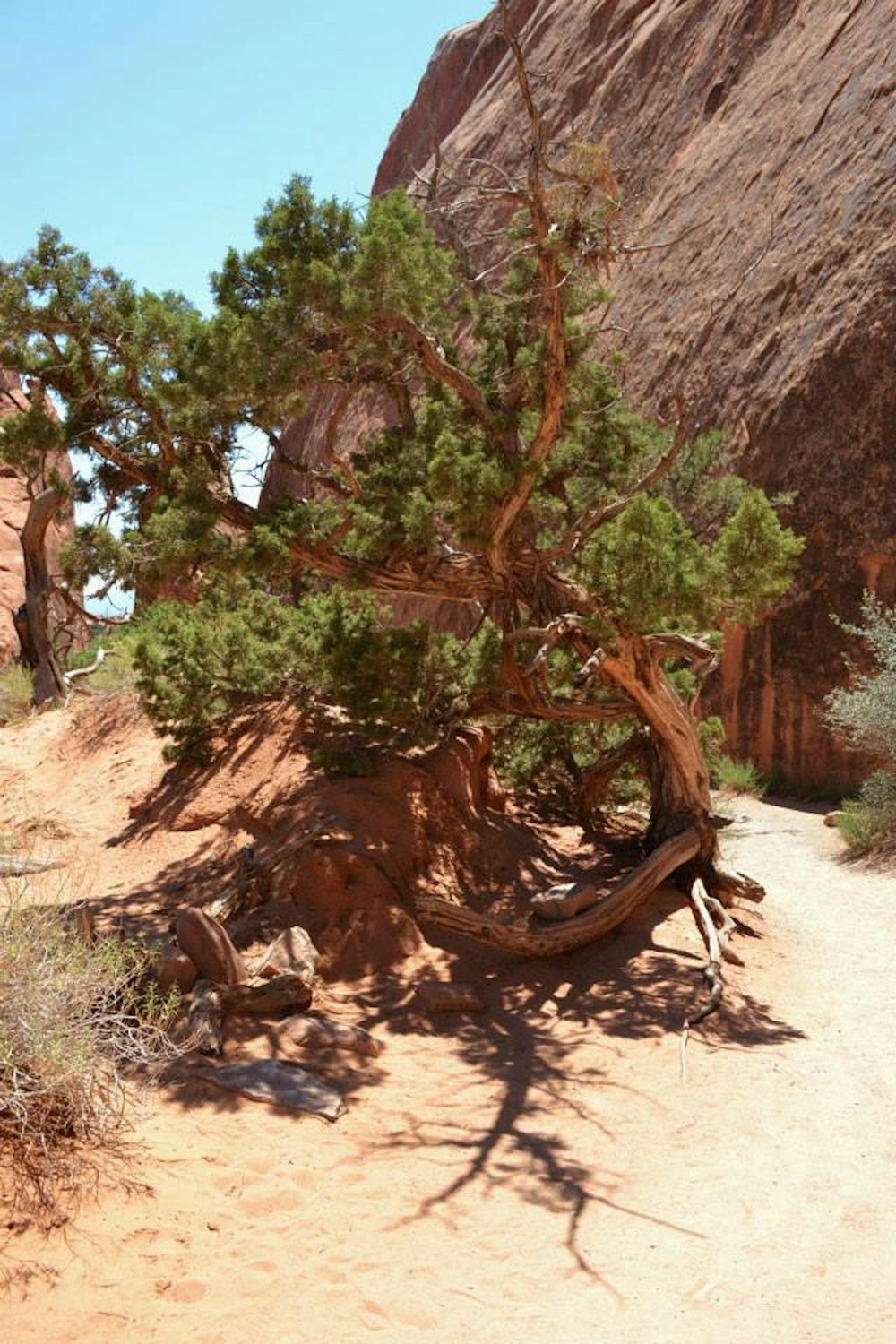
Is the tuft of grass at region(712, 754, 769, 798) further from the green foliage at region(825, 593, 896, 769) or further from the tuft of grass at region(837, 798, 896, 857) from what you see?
the tuft of grass at region(837, 798, 896, 857)

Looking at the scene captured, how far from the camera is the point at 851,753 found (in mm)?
14617

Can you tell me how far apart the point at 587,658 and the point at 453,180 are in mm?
3446

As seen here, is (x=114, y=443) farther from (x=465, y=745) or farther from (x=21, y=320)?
(x=465, y=745)

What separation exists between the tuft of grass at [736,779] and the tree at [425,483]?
5616mm

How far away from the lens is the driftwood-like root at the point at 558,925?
7.50m

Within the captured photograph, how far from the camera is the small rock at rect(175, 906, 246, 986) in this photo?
21.2 ft

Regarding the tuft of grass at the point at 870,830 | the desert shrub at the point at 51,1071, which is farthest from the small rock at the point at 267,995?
the tuft of grass at the point at 870,830

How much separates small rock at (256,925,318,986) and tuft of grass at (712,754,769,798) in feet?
28.8

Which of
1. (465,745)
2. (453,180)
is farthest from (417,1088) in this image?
(453,180)

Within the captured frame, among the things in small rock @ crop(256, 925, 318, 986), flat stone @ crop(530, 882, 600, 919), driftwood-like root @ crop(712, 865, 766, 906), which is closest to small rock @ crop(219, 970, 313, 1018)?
small rock @ crop(256, 925, 318, 986)

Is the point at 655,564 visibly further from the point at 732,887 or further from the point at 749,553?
the point at 732,887

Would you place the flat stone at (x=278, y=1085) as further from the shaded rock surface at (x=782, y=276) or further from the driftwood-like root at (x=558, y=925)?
the shaded rock surface at (x=782, y=276)

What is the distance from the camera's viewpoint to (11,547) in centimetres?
2291

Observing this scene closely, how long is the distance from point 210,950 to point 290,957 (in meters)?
0.57
